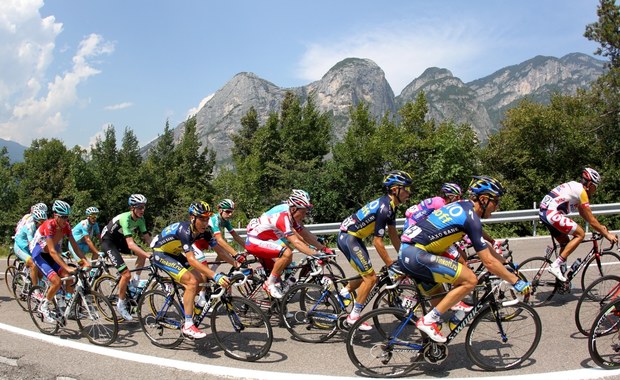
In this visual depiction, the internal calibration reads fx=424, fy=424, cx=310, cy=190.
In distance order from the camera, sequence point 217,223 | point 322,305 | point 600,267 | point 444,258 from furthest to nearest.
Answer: point 217,223
point 600,267
point 322,305
point 444,258

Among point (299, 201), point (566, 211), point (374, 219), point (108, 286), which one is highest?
point (299, 201)

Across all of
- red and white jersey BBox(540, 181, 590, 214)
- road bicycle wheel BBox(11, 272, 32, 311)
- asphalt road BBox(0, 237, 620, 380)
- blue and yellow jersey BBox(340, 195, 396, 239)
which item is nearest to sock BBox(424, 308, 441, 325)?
asphalt road BBox(0, 237, 620, 380)

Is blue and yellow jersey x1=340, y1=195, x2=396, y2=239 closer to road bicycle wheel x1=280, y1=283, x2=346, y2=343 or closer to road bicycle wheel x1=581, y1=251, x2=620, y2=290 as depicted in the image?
road bicycle wheel x1=280, y1=283, x2=346, y2=343

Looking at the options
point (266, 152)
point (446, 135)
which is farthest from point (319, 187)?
point (266, 152)

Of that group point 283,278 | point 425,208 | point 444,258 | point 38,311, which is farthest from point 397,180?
point 38,311

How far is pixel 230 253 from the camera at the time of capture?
7629mm

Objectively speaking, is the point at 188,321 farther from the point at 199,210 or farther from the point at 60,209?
the point at 60,209

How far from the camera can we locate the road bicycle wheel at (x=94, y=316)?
6.34 metres

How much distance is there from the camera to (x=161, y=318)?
614cm

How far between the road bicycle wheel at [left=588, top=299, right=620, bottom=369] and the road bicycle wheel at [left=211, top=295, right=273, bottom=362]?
3659 millimetres

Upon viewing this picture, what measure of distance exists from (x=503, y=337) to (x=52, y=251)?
651 centimetres

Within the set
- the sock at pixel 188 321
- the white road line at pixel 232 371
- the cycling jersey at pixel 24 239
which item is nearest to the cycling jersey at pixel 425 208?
the white road line at pixel 232 371

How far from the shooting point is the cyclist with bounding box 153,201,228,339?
5605 millimetres

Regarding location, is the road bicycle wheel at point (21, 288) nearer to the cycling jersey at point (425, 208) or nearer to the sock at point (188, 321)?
the sock at point (188, 321)
